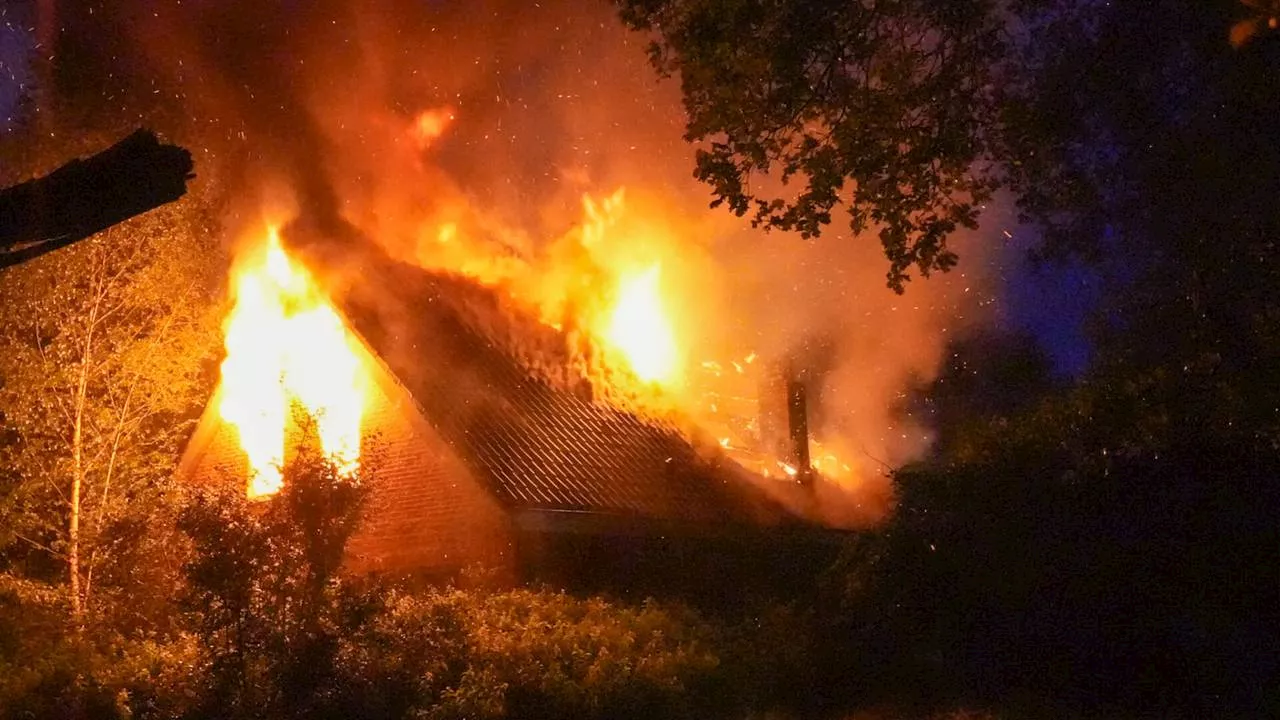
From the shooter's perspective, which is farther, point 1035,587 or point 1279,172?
point 1279,172

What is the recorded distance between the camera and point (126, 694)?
11289 millimetres

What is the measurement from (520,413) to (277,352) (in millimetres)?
4194

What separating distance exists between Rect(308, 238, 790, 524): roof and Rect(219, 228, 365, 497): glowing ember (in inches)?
21.0

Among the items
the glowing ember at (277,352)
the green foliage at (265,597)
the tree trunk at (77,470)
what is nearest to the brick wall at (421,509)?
the glowing ember at (277,352)

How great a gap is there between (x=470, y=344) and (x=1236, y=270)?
12890 mm

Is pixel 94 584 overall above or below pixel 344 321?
below

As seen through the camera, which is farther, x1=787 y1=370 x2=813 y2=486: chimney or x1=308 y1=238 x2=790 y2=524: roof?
x1=787 y1=370 x2=813 y2=486: chimney

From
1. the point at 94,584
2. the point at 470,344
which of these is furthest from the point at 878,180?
the point at 94,584

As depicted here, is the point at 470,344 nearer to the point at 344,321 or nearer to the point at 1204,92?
the point at 344,321

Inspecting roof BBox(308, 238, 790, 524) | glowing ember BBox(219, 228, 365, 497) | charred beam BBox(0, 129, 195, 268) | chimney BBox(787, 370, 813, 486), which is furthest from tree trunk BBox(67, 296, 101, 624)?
chimney BBox(787, 370, 813, 486)

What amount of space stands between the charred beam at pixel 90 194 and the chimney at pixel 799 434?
20.6m

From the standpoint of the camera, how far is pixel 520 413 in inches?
720

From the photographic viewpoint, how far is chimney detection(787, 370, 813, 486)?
78.4ft

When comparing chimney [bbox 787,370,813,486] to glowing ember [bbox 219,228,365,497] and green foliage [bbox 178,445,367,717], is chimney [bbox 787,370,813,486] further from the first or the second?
green foliage [bbox 178,445,367,717]
